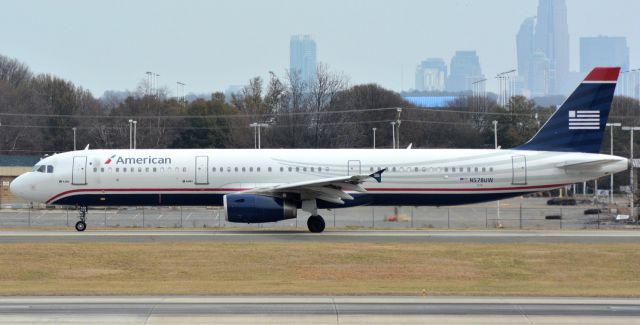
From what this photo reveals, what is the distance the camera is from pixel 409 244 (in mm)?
34781

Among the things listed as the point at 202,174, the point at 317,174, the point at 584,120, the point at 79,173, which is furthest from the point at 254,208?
the point at 584,120

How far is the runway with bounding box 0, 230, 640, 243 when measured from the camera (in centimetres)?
3634

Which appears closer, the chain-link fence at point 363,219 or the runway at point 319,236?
the runway at point 319,236

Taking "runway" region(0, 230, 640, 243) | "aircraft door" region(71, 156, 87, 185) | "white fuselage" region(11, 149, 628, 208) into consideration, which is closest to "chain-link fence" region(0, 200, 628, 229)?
"white fuselage" region(11, 149, 628, 208)

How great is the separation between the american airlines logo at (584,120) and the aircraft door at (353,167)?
9.51 meters

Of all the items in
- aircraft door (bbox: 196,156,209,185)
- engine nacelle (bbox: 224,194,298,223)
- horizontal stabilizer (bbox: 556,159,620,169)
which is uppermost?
horizontal stabilizer (bbox: 556,159,620,169)

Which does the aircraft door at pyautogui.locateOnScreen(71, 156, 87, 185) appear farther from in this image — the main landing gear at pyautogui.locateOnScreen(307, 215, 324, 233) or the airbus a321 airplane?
the main landing gear at pyautogui.locateOnScreen(307, 215, 324, 233)

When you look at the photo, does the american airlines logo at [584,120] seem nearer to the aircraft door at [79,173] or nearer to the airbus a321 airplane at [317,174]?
the airbus a321 airplane at [317,174]

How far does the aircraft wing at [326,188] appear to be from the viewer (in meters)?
37.4

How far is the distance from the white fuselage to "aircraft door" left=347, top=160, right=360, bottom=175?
0.14ft

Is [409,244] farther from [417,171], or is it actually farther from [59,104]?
[59,104]

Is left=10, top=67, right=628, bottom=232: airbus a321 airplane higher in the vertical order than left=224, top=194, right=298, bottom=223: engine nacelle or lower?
higher

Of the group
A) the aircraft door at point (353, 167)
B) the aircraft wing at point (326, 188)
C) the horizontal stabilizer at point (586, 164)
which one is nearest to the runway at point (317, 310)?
the aircraft wing at point (326, 188)

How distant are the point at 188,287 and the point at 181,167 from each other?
15291mm
